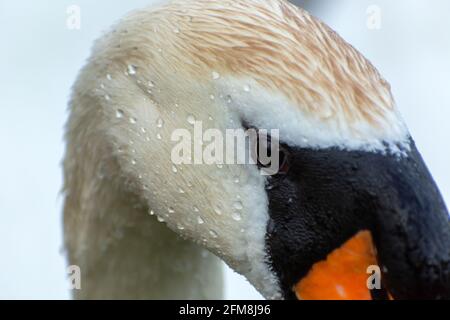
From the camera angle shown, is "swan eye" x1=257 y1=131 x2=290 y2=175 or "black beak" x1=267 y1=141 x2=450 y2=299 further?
"swan eye" x1=257 y1=131 x2=290 y2=175

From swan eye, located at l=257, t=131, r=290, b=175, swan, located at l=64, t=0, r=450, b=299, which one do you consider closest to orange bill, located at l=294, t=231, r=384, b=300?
swan, located at l=64, t=0, r=450, b=299

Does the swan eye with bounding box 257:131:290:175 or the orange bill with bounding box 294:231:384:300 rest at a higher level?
the swan eye with bounding box 257:131:290:175

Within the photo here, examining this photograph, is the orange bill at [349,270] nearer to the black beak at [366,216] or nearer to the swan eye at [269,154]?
the black beak at [366,216]

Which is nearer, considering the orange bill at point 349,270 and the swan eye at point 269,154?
the orange bill at point 349,270

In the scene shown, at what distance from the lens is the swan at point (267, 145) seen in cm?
186

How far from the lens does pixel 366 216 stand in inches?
73.5

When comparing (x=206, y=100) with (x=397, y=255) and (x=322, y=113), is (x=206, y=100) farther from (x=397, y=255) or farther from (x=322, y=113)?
(x=397, y=255)

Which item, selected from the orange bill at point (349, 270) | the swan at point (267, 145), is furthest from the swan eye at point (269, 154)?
the orange bill at point (349, 270)

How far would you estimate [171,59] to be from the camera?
2.16m

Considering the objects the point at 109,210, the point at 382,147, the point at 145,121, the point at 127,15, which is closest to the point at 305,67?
the point at 382,147

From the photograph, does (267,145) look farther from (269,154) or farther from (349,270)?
(349,270)

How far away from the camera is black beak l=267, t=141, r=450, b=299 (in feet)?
5.94

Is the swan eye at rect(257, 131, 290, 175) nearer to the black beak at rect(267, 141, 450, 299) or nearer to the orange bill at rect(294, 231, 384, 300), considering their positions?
the black beak at rect(267, 141, 450, 299)

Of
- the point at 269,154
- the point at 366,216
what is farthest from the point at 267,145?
the point at 366,216
